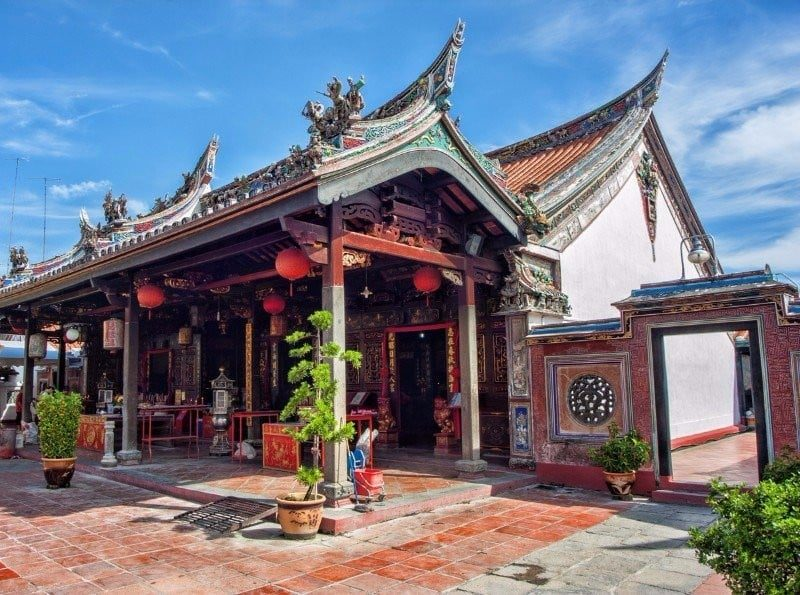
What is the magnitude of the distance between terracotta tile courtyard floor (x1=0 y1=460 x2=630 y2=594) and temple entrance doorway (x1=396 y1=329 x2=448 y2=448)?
4.02 m

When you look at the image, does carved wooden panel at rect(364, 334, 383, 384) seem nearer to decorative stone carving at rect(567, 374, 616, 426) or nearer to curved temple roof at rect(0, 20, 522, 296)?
curved temple roof at rect(0, 20, 522, 296)

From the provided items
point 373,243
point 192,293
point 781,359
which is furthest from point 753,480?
point 192,293

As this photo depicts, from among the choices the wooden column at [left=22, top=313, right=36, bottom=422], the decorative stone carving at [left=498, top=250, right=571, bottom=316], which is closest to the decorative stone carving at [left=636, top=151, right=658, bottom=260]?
the decorative stone carving at [left=498, top=250, right=571, bottom=316]

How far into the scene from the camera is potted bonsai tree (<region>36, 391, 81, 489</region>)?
8.02m

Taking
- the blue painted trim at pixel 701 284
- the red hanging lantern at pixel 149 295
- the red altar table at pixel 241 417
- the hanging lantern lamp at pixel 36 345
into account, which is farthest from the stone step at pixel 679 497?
the hanging lantern lamp at pixel 36 345

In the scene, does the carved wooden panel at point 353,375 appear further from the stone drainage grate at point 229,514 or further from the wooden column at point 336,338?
the wooden column at point 336,338

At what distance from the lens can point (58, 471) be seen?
27.0 feet

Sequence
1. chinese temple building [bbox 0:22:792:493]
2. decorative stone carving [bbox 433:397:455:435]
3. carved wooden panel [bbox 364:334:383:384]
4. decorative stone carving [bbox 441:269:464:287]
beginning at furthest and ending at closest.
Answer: carved wooden panel [bbox 364:334:383:384] < decorative stone carving [bbox 433:397:455:435] < decorative stone carving [bbox 441:269:464:287] < chinese temple building [bbox 0:22:792:493]

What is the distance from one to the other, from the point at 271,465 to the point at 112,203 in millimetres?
5781

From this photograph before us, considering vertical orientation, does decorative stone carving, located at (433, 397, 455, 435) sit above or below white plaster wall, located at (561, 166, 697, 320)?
below

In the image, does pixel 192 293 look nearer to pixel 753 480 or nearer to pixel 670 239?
pixel 753 480

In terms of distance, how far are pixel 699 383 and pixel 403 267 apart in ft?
22.5

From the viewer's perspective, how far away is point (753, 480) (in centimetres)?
773

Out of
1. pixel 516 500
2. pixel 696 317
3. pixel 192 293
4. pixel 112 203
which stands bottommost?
pixel 516 500
